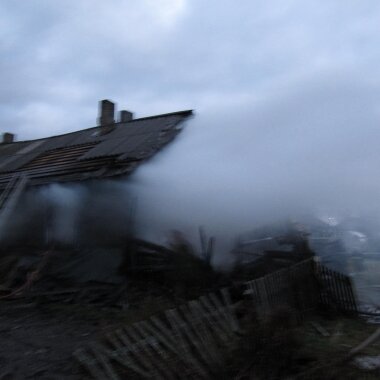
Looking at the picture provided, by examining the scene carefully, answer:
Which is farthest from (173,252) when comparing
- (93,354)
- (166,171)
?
(93,354)

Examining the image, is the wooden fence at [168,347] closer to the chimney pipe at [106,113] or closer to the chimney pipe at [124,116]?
the chimney pipe at [106,113]

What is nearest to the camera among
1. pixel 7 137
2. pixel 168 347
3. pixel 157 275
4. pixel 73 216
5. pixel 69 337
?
pixel 168 347

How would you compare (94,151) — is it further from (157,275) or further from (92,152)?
(157,275)

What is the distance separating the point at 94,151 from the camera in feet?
41.2

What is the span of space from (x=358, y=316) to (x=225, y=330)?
4790 millimetres

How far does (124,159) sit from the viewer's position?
10727mm

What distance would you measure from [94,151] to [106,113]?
5146mm

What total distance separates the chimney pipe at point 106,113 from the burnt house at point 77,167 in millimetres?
Answer: 1714

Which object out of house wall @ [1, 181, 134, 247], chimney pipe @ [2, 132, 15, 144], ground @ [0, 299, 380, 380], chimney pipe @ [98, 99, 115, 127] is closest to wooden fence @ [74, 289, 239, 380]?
ground @ [0, 299, 380, 380]

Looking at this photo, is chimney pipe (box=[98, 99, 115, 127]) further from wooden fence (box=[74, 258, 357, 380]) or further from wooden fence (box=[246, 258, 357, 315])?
wooden fence (box=[74, 258, 357, 380])

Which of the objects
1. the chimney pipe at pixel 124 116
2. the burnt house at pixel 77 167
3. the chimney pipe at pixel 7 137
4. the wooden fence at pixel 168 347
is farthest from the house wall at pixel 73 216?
the chimney pipe at pixel 7 137

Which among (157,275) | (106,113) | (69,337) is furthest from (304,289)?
(106,113)

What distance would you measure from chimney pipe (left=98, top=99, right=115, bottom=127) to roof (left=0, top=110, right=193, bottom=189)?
0.92m

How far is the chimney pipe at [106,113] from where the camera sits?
1712 centimetres
